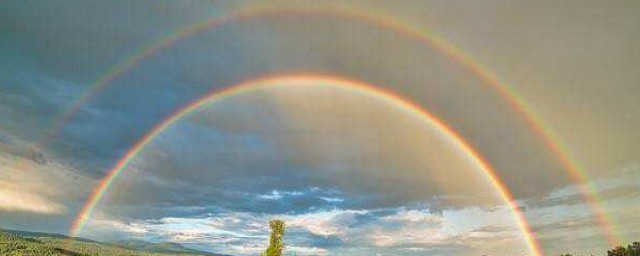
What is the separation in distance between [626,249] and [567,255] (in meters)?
23.7

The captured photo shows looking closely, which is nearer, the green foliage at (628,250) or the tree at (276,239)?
the tree at (276,239)

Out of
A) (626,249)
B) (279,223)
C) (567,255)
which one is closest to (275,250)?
(279,223)

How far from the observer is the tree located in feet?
221

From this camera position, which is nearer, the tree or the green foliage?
the tree

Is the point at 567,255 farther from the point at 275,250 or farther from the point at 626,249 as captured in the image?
the point at 275,250

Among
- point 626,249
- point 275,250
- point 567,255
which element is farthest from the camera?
point 567,255

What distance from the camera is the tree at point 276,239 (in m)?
67.3

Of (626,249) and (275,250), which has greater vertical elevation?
(626,249)

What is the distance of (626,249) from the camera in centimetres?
13038

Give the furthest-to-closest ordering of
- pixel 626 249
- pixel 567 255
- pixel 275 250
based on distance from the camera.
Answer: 1. pixel 567 255
2. pixel 626 249
3. pixel 275 250

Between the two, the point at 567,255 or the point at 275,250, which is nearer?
the point at 275,250

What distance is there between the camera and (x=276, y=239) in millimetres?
68438

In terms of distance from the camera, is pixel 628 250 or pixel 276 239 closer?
pixel 276 239

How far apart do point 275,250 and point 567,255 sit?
123 metres
